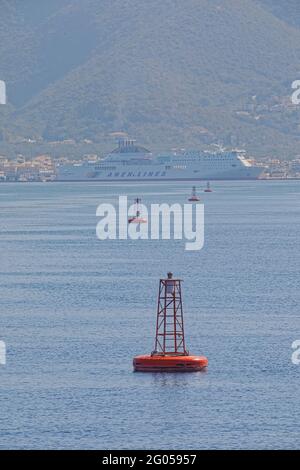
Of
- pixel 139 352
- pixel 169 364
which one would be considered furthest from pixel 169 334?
pixel 169 364

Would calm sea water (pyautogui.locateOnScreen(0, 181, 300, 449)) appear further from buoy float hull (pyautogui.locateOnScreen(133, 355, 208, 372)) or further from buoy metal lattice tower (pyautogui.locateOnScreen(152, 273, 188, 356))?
buoy metal lattice tower (pyautogui.locateOnScreen(152, 273, 188, 356))

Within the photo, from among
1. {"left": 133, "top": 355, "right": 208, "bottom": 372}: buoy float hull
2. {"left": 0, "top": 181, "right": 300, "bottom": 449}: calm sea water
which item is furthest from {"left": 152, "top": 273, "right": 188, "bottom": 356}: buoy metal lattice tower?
{"left": 133, "top": 355, "right": 208, "bottom": 372}: buoy float hull

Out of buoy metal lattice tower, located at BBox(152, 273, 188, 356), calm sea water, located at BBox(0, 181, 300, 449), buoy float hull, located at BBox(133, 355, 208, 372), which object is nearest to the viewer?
calm sea water, located at BBox(0, 181, 300, 449)

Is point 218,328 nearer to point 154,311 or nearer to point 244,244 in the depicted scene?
point 154,311

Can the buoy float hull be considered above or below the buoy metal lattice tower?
below

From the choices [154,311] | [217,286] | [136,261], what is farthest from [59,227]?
[154,311]

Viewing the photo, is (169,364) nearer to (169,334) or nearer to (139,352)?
(169,334)

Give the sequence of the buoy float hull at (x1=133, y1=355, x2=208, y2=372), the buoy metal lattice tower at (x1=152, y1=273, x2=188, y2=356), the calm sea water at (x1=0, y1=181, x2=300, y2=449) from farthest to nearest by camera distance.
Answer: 1. the buoy metal lattice tower at (x1=152, y1=273, x2=188, y2=356)
2. the buoy float hull at (x1=133, y1=355, x2=208, y2=372)
3. the calm sea water at (x1=0, y1=181, x2=300, y2=449)

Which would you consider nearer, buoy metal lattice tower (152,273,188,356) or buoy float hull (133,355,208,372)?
buoy float hull (133,355,208,372)
